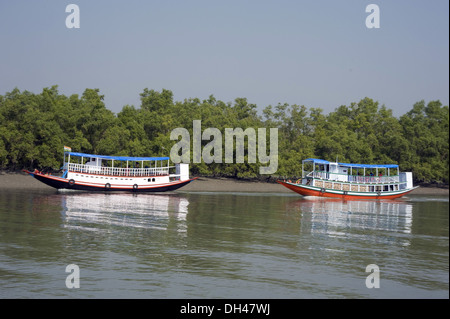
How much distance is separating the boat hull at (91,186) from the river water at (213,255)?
23.6m

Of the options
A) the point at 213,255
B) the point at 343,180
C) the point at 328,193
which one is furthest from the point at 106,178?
the point at 213,255

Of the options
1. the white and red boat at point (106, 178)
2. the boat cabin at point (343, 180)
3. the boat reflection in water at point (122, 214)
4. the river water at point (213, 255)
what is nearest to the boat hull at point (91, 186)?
Answer: the white and red boat at point (106, 178)

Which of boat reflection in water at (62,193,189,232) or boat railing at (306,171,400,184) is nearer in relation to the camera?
boat reflection in water at (62,193,189,232)

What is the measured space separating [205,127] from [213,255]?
252 feet

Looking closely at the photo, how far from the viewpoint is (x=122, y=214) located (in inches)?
A: 1828

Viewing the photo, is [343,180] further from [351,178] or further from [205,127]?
[205,127]

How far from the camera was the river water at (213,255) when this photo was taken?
21.9 metres

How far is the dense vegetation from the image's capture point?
8606 centimetres

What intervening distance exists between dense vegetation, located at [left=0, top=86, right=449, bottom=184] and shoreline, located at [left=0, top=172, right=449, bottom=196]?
6.25 feet

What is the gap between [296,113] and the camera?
12975cm

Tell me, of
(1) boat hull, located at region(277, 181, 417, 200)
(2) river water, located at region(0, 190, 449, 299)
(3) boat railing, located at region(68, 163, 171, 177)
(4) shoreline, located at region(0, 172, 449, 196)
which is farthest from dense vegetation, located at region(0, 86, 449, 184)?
(2) river water, located at region(0, 190, 449, 299)

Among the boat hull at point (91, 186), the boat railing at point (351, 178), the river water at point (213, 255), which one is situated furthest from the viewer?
the boat railing at point (351, 178)

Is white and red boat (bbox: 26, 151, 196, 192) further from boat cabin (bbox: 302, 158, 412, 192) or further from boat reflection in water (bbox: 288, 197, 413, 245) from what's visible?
boat reflection in water (bbox: 288, 197, 413, 245)

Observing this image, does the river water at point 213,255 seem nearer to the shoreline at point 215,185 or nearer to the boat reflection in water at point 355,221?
the boat reflection in water at point 355,221
